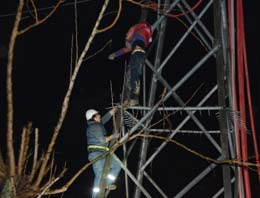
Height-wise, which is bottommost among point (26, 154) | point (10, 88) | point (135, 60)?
point (26, 154)

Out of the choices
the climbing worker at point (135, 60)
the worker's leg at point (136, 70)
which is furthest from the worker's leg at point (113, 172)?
the worker's leg at point (136, 70)

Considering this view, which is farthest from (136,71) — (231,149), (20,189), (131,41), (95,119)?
(20,189)

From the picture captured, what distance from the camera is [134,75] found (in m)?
5.75

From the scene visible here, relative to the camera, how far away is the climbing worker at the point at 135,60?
5637 millimetres

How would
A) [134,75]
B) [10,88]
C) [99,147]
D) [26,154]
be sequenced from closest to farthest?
1. [10,88]
2. [26,154]
3. [134,75]
4. [99,147]

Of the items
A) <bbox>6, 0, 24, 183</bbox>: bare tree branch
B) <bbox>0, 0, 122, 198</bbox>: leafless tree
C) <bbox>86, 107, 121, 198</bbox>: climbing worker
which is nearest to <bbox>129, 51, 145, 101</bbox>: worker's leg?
<bbox>86, 107, 121, 198</bbox>: climbing worker

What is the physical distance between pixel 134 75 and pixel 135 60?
231 mm

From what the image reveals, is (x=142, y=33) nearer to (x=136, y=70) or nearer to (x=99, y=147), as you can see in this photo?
(x=136, y=70)

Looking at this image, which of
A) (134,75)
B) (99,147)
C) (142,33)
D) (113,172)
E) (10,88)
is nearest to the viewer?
(10,88)

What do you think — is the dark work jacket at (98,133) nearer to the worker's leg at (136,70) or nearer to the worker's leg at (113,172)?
the worker's leg at (113,172)

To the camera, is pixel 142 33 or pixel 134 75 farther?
pixel 142 33

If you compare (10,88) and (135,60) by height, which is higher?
(135,60)

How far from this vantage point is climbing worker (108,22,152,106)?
5.64 metres

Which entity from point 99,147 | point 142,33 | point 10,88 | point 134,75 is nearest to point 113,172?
point 99,147
